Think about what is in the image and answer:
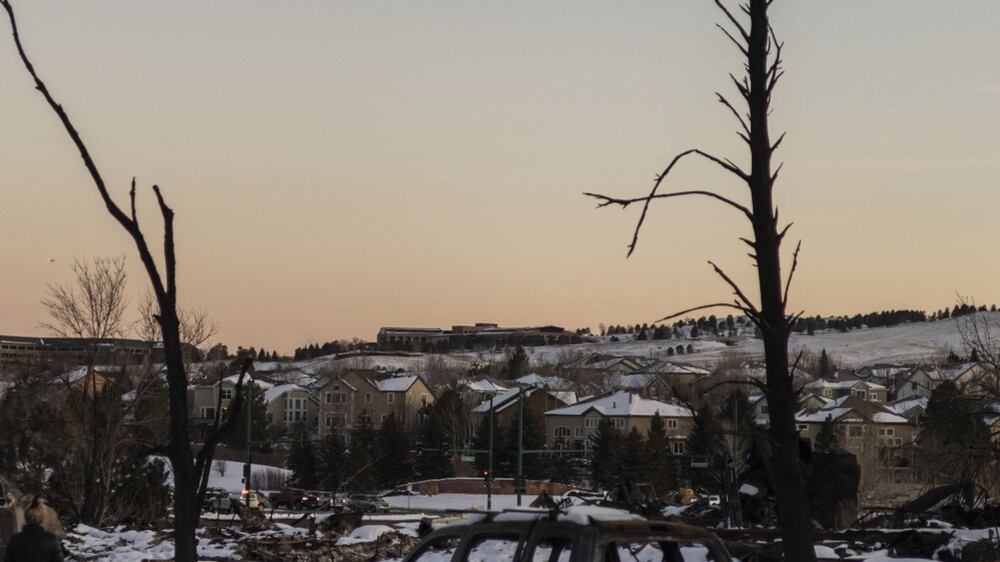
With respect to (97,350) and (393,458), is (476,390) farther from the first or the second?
(97,350)

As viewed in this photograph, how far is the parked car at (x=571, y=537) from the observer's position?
7.64 m

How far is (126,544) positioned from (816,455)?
25.4m

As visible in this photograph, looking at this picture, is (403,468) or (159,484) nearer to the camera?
(159,484)

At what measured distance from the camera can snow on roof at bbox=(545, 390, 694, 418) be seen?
5380 inches

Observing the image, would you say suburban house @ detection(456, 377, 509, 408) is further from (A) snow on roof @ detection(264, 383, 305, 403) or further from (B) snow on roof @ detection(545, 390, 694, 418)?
(A) snow on roof @ detection(264, 383, 305, 403)

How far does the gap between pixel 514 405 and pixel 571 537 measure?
123m

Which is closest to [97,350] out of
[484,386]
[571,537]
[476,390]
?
[571,537]

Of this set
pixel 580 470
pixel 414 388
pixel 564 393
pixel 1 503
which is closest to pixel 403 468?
pixel 580 470

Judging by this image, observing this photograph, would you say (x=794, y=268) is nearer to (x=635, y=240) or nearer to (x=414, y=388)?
(x=635, y=240)

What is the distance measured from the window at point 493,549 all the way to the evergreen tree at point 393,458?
295 ft

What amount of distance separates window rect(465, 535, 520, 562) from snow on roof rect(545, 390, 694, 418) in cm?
12679

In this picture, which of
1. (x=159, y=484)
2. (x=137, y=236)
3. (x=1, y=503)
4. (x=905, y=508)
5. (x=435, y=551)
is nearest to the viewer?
(x=137, y=236)

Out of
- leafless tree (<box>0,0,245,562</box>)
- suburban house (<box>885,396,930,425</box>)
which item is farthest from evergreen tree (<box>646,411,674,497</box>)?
leafless tree (<box>0,0,245,562</box>)

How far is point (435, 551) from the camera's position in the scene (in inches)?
Answer: 384
